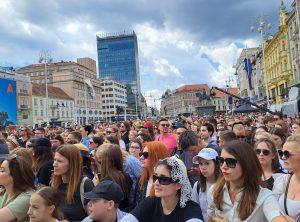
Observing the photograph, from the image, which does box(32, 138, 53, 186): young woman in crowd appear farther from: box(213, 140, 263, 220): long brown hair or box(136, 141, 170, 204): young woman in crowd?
box(213, 140, 263, 220): long brown hair

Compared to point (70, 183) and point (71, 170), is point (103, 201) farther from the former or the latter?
point (71, 170)

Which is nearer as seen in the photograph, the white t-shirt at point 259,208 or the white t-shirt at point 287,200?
the white t-shirt at point 259,208

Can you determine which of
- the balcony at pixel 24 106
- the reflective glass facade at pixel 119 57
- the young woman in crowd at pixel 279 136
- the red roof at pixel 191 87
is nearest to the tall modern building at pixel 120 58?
the reflective glass facade at pixel 119 57

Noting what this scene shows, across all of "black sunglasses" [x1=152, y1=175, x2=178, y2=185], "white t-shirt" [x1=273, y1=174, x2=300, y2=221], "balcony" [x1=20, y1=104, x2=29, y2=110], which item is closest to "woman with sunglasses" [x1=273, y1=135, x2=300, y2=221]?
"white t-shirt" [x1=273, y1=174, x2=300, y2=221]

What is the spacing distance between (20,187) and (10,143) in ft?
18.5

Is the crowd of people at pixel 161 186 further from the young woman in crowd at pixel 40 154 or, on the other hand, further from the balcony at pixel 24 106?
the balcony at pixel 24 106

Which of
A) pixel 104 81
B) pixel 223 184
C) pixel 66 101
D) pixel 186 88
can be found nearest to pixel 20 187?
pixel 223 184

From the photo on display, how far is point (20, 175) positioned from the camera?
4191mm

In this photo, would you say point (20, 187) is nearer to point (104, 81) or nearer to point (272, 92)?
point (272, 92)

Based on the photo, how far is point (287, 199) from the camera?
347 cm

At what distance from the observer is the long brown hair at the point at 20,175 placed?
4.11 m

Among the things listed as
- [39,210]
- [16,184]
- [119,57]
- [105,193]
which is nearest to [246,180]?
[105,193]

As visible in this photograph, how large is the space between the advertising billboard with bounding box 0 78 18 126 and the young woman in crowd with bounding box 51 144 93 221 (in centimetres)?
3781

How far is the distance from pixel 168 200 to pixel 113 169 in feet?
5.90
